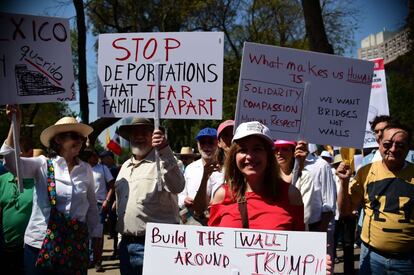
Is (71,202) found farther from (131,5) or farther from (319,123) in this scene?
(131,5)

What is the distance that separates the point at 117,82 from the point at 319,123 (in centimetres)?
160

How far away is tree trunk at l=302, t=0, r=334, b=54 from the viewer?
32.3ft

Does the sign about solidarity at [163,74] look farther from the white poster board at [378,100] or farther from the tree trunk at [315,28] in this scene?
the tree trunk at [315,28]

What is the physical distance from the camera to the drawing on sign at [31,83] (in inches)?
153

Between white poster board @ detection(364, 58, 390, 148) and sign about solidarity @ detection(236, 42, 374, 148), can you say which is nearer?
sign about solidarity @ detection(236, 42, 374, 148)

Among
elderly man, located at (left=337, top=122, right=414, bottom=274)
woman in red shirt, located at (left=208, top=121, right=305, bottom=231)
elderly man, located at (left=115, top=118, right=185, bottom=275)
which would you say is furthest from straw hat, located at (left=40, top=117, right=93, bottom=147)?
elderly man, located at (left=337, top=122, right=414, bottom=274)

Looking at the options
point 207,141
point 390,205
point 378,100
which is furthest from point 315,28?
point 390,205

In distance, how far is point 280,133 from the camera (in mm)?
3869

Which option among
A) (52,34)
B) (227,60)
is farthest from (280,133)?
(227,60)

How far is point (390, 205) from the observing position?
145 inches

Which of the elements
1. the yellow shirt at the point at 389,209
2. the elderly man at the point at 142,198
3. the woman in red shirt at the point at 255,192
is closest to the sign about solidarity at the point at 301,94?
the yellow shirt at the point at 389,209

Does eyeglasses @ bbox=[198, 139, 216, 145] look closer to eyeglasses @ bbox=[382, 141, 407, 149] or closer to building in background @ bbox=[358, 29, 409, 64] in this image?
eyeglasses @ bbox=[382, 141, 407, 149]

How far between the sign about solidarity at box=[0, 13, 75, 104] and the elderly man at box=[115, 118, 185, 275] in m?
0.68

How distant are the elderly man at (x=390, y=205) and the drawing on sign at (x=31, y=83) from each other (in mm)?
2278
